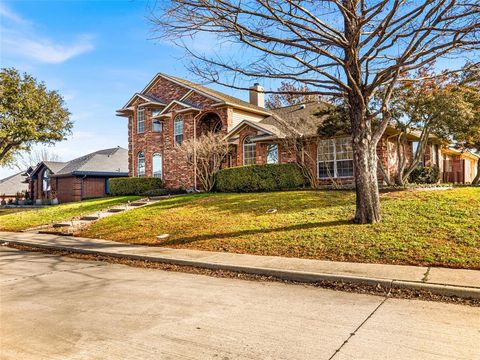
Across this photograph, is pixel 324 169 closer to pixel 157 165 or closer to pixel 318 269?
pixel 157 165

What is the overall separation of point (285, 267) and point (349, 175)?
1311cm

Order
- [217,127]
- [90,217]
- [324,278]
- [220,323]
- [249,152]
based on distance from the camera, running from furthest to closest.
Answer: [217,127] → [249,152] → [90,217] → [324,278] → [220,323]

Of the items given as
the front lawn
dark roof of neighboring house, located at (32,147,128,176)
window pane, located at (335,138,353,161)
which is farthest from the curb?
dark roof of neighboring house, located at (32,147,128,176)

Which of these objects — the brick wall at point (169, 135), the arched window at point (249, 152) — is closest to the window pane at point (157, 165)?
the brick wall at point (169, 135)

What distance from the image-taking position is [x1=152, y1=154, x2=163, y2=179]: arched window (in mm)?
26797

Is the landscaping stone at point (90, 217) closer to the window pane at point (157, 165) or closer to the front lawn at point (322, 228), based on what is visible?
the front lawn at point (322, 228)

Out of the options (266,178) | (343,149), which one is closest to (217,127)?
(266,178)

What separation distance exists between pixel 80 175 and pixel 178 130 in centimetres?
1117

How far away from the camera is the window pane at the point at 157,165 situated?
88.1 ft

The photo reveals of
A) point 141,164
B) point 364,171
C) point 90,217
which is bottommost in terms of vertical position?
point 90,217

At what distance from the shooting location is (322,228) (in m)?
9.84

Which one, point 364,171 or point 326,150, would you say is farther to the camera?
point 326,150

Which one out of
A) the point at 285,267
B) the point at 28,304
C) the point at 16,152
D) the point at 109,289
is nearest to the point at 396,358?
the point at 285,267

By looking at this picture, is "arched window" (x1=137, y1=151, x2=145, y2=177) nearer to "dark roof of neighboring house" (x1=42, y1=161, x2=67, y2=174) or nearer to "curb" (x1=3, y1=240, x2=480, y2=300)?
"dark roof of neighboring house" (x1=42, y1=161, x2=67, y2=174)
